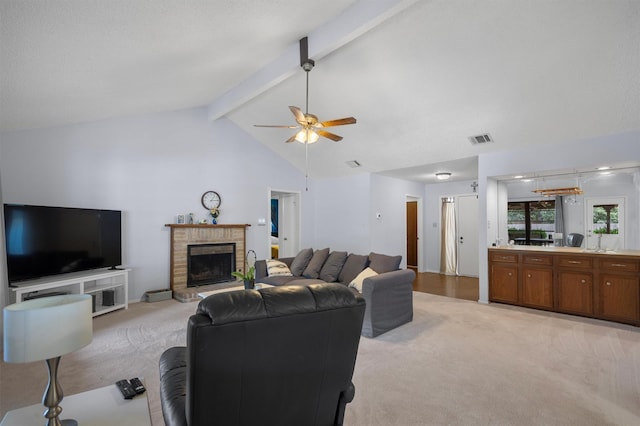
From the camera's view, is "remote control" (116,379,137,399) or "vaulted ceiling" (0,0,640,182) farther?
"vaulted ceiling" (0,0,640,182)

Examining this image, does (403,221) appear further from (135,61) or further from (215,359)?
(215,359)

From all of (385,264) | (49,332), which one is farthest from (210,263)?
(49,332)

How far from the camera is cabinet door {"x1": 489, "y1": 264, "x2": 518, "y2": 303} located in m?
4.84

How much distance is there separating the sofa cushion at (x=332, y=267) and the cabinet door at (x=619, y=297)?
3418 millimetres

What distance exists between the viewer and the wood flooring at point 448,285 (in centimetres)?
561

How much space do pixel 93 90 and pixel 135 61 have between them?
0.79 m

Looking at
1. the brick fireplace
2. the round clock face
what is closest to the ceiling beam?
the round clock face

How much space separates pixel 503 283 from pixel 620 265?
140 centimetres

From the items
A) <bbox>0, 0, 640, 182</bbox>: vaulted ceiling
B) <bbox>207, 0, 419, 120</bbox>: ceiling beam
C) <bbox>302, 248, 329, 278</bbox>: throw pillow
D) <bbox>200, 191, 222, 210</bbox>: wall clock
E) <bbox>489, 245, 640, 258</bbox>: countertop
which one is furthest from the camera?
<bbox>200, 191, 222, 210</bbox>: wall clock

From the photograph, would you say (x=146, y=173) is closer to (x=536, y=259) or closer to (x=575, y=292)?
(x=536, y=259)

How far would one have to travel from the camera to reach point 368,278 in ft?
12.0

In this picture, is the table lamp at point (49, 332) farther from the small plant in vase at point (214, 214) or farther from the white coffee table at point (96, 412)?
the small plant in vase at point (214, 214)

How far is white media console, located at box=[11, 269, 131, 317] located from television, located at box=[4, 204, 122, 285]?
11cm

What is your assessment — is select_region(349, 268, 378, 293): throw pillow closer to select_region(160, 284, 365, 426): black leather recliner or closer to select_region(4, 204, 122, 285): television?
select_region(160, 284, 365, 426): black leather recliner
